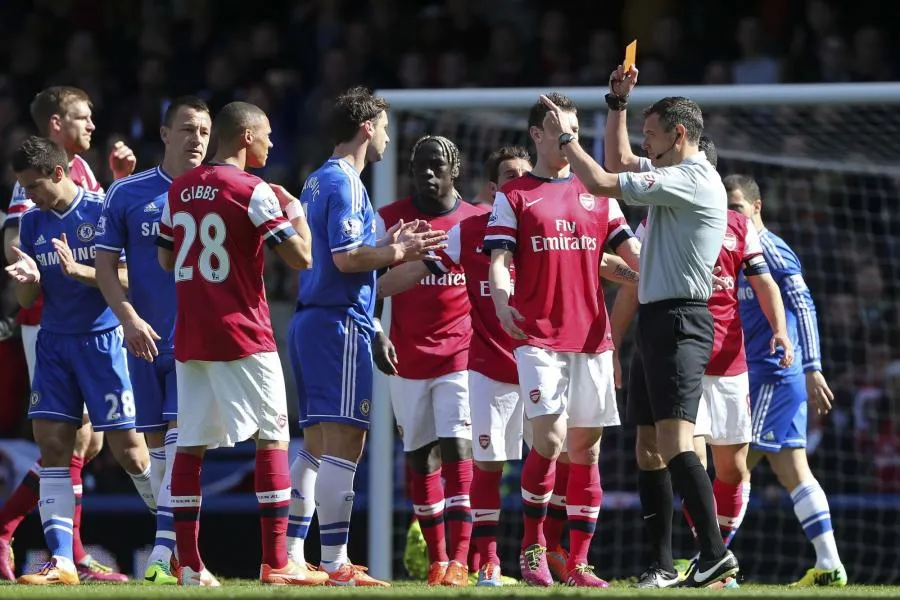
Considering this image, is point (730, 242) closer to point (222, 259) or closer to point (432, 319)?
point (432, 319)

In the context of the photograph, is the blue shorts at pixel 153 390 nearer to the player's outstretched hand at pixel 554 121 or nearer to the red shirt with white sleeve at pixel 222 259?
the red shirt with white sleeve at pixel 222 259

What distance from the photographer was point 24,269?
7102 millimetres

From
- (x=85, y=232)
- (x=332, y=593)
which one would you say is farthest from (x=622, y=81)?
(x=85, y=232)

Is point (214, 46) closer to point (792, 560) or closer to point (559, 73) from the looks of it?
point (559, 73)

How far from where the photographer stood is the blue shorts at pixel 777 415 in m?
8.37

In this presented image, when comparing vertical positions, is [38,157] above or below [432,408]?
above

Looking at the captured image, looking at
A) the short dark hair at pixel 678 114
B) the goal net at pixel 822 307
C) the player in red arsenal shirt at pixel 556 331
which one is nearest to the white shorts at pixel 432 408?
the player in red arsenal shirt at pixel 556 331

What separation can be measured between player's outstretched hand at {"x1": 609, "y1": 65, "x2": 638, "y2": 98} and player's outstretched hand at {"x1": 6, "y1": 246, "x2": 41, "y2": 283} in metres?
2.94

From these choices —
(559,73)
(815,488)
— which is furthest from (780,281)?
(559,73)

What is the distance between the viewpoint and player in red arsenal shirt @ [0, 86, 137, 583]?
7703mm

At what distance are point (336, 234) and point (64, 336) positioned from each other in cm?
170

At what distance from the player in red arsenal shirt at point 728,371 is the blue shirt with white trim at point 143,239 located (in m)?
2.33

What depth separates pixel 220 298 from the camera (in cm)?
626

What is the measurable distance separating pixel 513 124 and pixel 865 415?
3.41 meters
